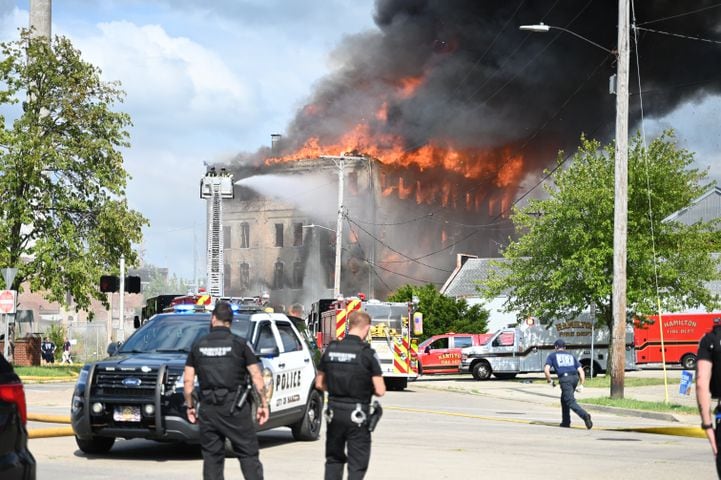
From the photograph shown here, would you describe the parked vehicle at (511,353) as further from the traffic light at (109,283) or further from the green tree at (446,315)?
the traffic light at (109,283)

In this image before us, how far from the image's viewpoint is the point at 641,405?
81.2ft

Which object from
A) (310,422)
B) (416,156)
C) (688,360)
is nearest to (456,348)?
(688,360)

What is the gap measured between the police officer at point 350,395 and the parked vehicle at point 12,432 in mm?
2614

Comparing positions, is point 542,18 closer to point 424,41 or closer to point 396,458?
point 424,41

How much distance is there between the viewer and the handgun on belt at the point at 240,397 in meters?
9.16

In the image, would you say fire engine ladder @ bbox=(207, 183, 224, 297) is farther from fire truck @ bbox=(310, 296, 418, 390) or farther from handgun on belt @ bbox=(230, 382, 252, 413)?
handgun on belt @ bbox=(230, 382, 252, 413)

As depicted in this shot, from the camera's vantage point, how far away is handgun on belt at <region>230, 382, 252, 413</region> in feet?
30.0

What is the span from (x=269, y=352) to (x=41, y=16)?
30.2 m

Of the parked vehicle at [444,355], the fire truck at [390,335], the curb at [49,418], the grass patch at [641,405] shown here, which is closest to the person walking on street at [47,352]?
the parked vehicle at [444,355]

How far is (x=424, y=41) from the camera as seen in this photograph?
77.4 m

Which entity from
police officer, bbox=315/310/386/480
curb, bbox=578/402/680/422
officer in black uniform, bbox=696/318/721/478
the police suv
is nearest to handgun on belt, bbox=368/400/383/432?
police officer, bbox=315/310/386/480

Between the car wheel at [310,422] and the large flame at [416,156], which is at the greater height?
the large flame at [416,156]

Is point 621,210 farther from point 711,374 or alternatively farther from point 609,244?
point 711,374

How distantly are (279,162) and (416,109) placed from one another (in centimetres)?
1035
